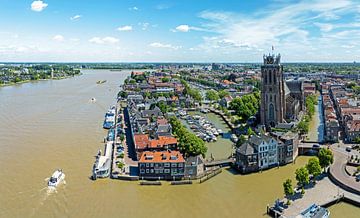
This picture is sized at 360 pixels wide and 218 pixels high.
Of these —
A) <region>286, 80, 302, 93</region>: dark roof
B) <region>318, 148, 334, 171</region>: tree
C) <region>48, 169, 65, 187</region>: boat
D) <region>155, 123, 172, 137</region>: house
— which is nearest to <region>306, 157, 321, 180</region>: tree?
<region>318, 148, 334, 171</region>: tree

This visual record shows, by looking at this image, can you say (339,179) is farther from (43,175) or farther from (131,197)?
(43,175)

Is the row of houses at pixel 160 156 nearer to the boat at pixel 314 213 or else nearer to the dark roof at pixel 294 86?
the boat at pixel 314 213

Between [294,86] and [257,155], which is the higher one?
[294,86]

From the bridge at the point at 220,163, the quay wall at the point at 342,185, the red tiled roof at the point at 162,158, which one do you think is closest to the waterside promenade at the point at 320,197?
the quay wall at the point at 342,185

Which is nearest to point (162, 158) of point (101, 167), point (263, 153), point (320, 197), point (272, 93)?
point (101, 167)

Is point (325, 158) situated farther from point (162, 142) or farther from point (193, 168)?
point (162, 142)

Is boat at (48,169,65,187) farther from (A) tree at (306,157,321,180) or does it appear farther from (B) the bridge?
(A) tree at (306,157,321,180)
